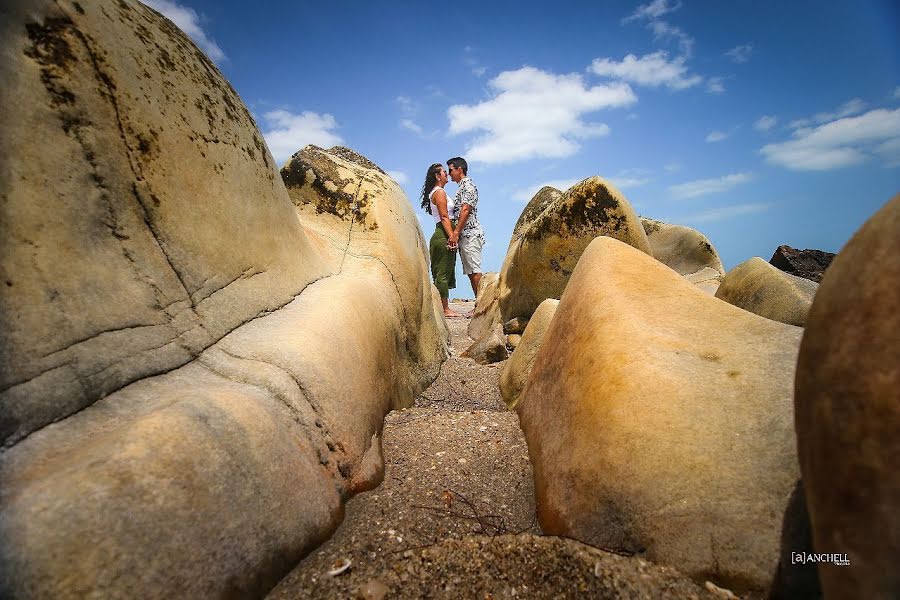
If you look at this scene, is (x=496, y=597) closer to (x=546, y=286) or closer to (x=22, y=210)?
(x=22, y=210)

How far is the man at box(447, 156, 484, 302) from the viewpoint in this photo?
672 centimetres

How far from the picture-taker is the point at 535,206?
830cm

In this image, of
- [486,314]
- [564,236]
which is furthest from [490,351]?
[486,314]

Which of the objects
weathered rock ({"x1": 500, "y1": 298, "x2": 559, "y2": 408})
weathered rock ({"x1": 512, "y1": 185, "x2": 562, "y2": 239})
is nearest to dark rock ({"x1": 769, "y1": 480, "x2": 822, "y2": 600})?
weathered rock ({"x1": 500, "y1": 298, "x2": 559, "y2": 408})

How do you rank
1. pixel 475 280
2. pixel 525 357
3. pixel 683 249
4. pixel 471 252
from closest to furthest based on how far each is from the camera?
pixel 525 357
pixel 471 252
pixel 475 280
pixel 683 249

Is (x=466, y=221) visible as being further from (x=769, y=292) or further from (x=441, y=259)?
(x=769, y=292)

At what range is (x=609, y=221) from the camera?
17.3ft

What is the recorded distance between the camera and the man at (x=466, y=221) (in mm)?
6723

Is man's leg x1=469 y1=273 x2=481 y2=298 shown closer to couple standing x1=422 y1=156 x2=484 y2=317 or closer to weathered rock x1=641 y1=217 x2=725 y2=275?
couple standing x1=422 y1=156 x2=484 y2=317

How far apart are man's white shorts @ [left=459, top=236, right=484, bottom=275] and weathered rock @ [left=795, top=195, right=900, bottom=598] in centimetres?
604

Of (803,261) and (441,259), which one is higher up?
(803,261)

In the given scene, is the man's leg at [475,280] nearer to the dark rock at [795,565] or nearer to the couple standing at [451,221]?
the couple standing at [451,221]

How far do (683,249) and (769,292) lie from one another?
551 cm

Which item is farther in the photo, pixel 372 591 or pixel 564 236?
pixel 564 236
